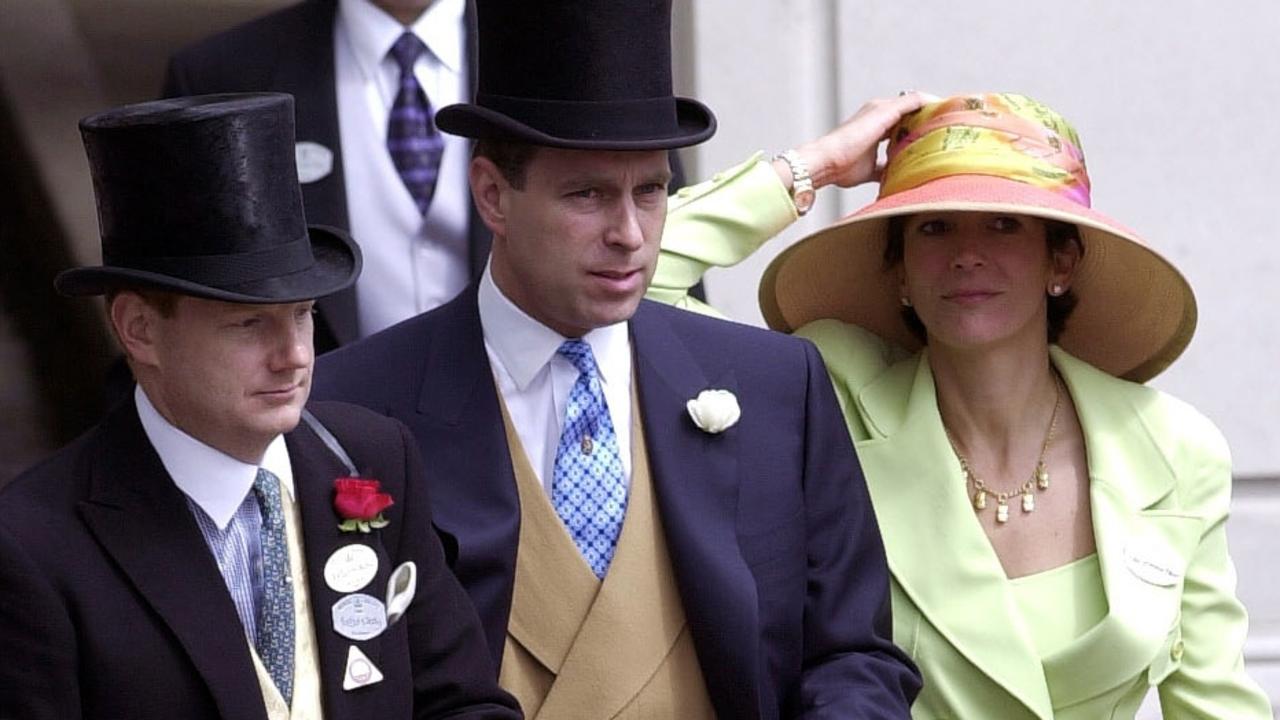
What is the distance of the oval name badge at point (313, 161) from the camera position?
432 centimetres

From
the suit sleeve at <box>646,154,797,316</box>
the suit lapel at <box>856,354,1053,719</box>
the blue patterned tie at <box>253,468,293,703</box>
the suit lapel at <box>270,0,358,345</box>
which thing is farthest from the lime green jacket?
the blue patterned tie at <box>253,468,293,703</box>

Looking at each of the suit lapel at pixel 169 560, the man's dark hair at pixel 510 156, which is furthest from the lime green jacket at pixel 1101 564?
the suit lapel at pixel 169 560

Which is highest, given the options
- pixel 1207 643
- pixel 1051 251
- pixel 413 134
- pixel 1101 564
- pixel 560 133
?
pixel 560 133

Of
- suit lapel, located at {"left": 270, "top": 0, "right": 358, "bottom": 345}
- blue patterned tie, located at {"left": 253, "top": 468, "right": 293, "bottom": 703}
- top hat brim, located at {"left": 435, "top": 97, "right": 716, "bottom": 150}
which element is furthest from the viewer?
suit lapel, located at {"left": 270, "top": 0, "right": 358, "bottom": 345}

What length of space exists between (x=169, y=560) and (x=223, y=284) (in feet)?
1.04

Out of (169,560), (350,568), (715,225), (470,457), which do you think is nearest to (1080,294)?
(715,225)

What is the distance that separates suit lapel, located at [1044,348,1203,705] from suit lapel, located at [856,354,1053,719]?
74 mm

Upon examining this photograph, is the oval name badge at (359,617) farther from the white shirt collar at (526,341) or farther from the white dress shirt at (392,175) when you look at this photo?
the white dress shirt at (392,175)

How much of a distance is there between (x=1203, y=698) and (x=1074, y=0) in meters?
2.15

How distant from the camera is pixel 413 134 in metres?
4.37

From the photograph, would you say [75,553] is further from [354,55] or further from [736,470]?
[354,55]

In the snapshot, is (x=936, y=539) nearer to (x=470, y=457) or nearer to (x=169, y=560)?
(x=470, y=457)

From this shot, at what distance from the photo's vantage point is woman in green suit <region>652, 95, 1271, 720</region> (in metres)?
3.75

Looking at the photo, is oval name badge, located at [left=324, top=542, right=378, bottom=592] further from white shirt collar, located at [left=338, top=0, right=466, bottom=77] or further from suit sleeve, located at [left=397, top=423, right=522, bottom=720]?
white shirt collar, located at [left=338, top=0, right=466, bottom=77]
